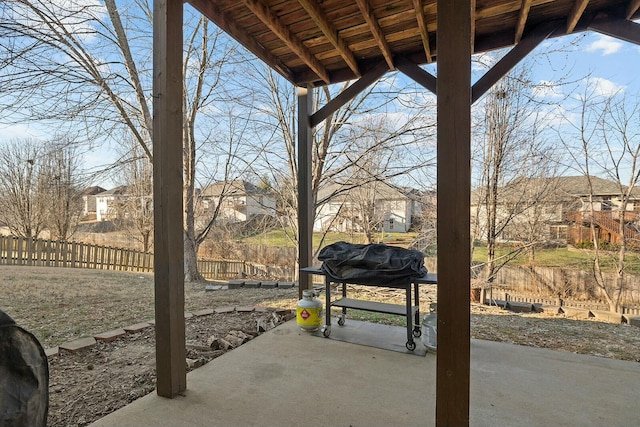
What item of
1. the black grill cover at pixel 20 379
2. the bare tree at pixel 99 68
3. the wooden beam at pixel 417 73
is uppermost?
the bare tree at pixel 99 68

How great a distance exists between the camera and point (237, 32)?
2686 mm

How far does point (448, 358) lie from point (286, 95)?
7.22 metres

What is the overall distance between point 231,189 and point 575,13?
693cm

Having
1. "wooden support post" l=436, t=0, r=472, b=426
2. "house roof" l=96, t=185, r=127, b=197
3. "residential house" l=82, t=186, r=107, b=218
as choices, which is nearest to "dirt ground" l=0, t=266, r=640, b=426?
"wooden support post" l=436, t=0, r=472, b=426

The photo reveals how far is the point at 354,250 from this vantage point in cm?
307

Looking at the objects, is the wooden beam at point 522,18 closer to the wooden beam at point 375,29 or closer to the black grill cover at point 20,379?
the wooden beam at point 375,29

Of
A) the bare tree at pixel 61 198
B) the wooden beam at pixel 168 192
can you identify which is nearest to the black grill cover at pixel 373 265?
the wooden beam at pixel 168 192

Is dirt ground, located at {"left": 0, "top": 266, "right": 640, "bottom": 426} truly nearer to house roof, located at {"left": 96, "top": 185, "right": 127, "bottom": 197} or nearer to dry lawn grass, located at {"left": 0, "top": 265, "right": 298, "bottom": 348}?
dry lawn grass, located at {"left": 0, "top": 265, "right": 298, "bottom": 348}

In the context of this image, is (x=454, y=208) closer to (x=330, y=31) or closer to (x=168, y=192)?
(x=168, y=192)

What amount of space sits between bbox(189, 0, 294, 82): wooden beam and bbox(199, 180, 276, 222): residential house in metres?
4.73

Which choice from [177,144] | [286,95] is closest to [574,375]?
[177,144]

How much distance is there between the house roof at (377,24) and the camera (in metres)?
2.36

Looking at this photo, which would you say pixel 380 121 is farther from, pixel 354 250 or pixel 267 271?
pixel 267 271

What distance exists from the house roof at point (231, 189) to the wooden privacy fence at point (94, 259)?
8.92 ft
